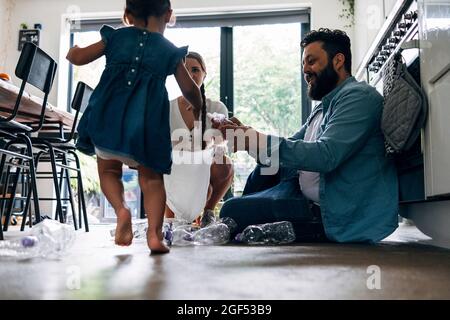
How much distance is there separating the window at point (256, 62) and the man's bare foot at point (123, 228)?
3.17 m

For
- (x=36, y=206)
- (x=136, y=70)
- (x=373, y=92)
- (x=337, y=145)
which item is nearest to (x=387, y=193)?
(x=337, y=145)

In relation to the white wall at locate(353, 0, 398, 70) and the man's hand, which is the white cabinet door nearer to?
the man's hand

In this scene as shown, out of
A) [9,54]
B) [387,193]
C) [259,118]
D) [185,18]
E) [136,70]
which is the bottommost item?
[387,193]

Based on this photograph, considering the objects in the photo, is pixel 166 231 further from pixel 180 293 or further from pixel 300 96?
pixel 300 96

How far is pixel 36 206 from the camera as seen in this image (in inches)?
86.8

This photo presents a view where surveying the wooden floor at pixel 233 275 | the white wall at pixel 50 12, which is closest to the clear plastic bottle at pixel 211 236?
the wooden floor at pixel 233 275

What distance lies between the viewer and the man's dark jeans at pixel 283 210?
5.51 ft

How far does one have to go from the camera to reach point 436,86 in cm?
137

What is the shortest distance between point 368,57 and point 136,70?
1.57 meters

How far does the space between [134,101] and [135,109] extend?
0.10 ft

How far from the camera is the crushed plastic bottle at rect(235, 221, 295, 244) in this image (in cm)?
167

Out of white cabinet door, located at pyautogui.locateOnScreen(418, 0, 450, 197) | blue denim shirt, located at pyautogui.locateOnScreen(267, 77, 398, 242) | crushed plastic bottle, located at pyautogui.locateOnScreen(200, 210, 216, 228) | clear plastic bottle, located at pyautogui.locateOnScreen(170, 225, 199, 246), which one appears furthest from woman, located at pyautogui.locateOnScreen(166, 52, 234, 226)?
white cabinet door, located at pyautogui.locateOnScreen(418, 0, 450, 197)

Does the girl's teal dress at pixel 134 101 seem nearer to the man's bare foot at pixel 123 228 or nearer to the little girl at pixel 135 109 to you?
the little girl at pixel 135 109

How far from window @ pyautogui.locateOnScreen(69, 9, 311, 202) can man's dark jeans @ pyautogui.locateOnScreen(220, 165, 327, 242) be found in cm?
258
